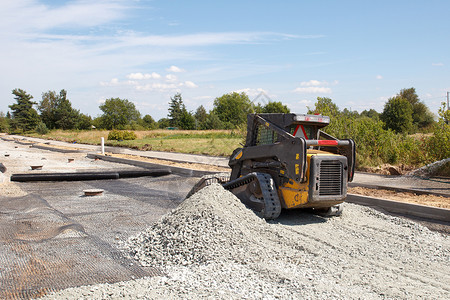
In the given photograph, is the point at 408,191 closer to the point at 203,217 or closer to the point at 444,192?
the point at 444,192

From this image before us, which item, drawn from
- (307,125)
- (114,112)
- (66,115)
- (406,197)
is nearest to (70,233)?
(307,125)

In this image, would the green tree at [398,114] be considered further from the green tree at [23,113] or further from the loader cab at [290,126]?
the green tree at [23,113]

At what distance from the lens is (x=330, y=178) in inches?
258

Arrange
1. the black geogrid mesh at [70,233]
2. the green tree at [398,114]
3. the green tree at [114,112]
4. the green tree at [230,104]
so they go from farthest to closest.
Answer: the green tree at [230,104]
the green tree at [114,112]
the green tree at [398,114]
the black geogrid mesh at [70,233]

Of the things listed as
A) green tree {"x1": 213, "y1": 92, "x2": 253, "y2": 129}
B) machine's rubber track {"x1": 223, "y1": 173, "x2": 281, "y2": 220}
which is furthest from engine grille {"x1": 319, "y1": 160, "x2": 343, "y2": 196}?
green tree {"x1": 213, "y1": 92, "x2": 253, "y2": 129}

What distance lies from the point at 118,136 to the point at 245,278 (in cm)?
3970

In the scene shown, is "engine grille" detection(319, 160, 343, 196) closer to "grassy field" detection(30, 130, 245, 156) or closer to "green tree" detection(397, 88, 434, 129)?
"grassy field" detection(30, 130, 245, 156)

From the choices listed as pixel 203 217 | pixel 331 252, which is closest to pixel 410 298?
pixel 331 252

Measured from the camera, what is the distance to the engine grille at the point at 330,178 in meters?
6.47

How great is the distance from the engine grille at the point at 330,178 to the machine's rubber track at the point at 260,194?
80 cm

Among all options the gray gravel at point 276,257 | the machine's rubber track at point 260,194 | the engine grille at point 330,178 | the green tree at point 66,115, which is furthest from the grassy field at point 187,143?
the green tree at point 66,115

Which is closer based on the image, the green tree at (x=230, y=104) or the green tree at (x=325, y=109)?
the green tree at (x=325, y=109)

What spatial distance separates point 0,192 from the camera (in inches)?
423

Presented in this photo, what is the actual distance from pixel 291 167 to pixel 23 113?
295 ft
